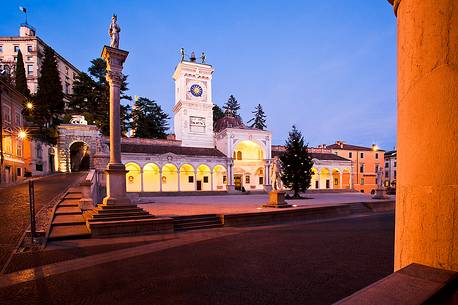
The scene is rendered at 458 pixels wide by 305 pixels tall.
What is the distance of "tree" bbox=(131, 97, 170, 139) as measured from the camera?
49.8 meters

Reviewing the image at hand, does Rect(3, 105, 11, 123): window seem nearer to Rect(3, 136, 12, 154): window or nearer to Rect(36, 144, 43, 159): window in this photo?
Rect(3, 136, 12, 154): window

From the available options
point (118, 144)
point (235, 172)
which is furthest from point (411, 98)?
point (235, 172)

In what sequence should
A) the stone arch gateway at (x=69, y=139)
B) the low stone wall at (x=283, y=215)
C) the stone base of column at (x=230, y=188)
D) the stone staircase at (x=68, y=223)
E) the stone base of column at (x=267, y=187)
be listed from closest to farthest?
1. the stone staircase at (x=68, y=223)
2. the low stone wall at (x=283, y=215)
3. the stone base of column at (x=230, y=188)
4. the stone arch gateway at (x=69, y=139)
5. the stone base of column at (x=267, y=187)

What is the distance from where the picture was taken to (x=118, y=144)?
10328 millimetres

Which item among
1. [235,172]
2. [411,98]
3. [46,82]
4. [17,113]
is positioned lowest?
[235,172]

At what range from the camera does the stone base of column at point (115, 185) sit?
9.97 m

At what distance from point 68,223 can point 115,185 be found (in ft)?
7.02

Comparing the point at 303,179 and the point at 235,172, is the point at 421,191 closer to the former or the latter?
the point at 303,179

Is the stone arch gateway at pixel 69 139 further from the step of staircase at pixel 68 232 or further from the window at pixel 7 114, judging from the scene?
the step of staircase at pixel 68 232

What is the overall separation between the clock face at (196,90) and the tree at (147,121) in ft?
45.2

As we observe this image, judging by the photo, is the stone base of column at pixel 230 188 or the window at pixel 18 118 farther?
the stone base of column at pixel 230 188

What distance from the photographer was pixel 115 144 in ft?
33.7

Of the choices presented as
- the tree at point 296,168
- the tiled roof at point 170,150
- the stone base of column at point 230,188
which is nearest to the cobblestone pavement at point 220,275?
the tree at point 296,168

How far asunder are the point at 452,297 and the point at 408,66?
5.10 feet
